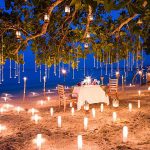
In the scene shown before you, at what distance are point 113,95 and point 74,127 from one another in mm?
5803

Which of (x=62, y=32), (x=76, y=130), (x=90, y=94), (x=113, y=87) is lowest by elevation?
(x=76, y=130)

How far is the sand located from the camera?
18.8 ft

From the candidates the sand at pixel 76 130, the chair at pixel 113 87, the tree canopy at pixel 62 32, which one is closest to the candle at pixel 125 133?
the sand at pixel 76 130

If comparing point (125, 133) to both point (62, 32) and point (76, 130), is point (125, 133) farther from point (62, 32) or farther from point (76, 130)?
point (62, 32)

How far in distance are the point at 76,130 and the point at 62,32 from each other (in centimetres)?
565

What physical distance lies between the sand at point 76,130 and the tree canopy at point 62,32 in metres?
2.70

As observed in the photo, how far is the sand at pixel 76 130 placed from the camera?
5.73 m

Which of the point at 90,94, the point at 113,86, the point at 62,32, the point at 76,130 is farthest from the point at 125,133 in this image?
the point at 62,32

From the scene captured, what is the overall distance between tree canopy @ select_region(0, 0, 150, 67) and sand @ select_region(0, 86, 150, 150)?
2704 mm

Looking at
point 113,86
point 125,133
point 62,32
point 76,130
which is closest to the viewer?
point 125,133

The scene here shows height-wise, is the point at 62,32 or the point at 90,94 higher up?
the point at 62,32

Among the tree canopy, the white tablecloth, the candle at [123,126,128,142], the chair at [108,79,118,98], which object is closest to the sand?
the candle at [123,126,128,142]

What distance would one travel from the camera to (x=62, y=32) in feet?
39.0

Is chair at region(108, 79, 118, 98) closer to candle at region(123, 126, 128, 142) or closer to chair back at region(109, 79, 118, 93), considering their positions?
chair back at region(109, 79, 118, 93)
